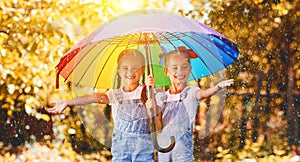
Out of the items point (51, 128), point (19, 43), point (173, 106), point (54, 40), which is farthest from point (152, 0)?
point (173, 106)

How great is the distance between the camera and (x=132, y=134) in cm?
295

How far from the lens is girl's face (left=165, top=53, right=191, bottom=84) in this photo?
9.99ft

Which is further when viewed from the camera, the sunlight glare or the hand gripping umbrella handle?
the sunlight glare

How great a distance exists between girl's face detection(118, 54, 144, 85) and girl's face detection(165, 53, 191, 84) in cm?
15

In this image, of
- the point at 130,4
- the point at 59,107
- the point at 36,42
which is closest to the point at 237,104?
the point at 130,4

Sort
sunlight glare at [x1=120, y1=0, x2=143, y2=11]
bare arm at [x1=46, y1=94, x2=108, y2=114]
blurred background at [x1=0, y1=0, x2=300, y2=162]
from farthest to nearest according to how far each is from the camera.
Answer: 1. blurred background at [x1=0, y1=0, x2=300, y2=162]
2. sunlight glare at [x1=120, y1=0, x2=143, y2=11]
3. bare arm at [x1=46, y1=94, x2=108, y2=114]

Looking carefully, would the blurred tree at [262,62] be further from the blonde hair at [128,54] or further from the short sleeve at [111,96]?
the short sleeve at [111,96]

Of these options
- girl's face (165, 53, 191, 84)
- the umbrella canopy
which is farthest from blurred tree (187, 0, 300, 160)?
girl's face (165, 53, 191, 84)

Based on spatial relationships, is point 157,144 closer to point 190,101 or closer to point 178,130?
point 178,130

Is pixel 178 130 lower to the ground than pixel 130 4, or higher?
lower

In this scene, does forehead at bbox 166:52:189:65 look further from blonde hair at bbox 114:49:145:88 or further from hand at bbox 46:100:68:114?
hand at bbox 46:100:68:114

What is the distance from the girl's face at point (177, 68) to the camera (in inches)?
120

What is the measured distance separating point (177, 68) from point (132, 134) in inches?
16.2

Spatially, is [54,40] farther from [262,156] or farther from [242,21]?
[262,156]
